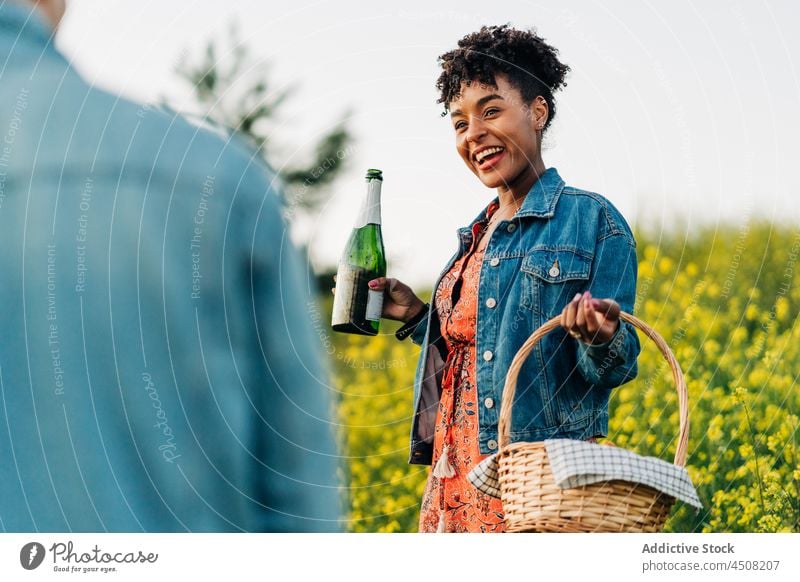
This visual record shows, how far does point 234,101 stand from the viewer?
3773 mm

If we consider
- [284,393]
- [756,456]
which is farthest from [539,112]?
[756,456]

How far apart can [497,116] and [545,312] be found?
0.43m

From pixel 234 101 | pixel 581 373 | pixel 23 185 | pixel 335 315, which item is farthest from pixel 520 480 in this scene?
pixel 234 101

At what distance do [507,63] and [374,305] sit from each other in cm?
60

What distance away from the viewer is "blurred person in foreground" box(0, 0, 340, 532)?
1.50m

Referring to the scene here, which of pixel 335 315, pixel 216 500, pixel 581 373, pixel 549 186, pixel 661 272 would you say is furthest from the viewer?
pixel 661 272

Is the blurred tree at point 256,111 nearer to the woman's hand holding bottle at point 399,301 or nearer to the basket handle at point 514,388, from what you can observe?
the woman's hand holding bottle at point 399,301

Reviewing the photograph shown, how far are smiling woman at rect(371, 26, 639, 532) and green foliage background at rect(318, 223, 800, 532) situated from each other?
45.1 inches

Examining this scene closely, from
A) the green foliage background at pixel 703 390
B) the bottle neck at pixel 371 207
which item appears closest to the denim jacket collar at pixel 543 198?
the bottle neck at pixel 371 207

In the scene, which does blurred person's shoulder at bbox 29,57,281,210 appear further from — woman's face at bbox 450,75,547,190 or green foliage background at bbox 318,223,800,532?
green foliage background at bbox 318,223,800,532

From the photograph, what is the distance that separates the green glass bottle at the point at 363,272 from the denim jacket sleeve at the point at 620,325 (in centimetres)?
54

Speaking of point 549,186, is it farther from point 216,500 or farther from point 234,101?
point 234,101

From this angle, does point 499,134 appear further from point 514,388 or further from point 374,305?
point 514,388

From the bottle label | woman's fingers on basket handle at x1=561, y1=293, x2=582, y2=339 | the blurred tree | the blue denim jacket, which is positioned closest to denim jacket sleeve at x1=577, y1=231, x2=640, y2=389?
the blue denim jacket
